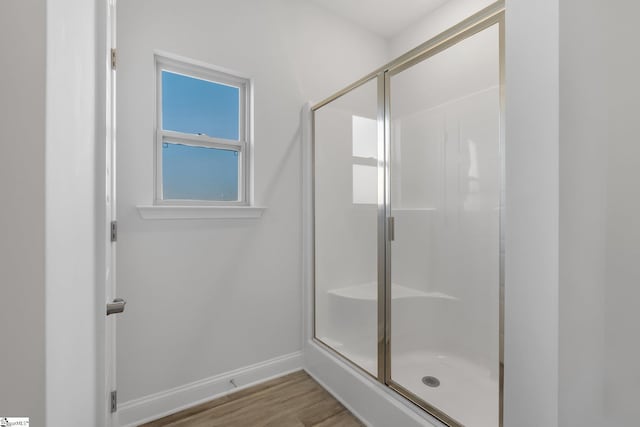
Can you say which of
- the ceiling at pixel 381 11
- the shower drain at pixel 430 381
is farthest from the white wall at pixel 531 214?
the ceiling at pixel 381 11

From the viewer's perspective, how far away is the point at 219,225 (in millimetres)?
1806

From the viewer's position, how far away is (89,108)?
59 cm

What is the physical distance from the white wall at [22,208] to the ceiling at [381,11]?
2.47 meters

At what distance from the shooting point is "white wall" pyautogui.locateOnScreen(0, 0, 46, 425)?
0.97ft

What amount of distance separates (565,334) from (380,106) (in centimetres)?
135

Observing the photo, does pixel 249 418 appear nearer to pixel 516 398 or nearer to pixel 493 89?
pixel 516 398

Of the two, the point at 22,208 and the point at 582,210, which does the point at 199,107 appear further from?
the point at 582,210

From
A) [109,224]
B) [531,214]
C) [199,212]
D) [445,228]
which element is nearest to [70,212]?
[109,224]

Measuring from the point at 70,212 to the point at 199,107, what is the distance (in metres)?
1.65

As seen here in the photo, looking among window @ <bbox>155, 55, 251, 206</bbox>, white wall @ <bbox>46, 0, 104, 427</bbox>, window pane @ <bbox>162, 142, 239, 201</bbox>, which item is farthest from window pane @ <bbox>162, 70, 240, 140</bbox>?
white wall @ <bbox>46, 0, 104, 427</bbox>

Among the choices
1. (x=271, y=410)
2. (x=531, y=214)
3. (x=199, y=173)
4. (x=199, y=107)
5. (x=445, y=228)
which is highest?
(x=199, y=107)

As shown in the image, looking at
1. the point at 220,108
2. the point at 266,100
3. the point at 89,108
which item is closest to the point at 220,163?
the point at 220,108

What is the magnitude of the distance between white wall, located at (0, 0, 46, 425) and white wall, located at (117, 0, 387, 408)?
4.62ft

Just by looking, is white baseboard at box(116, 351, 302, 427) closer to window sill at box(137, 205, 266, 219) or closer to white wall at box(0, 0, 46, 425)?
window sill at box(137, 205, 266, 219)
